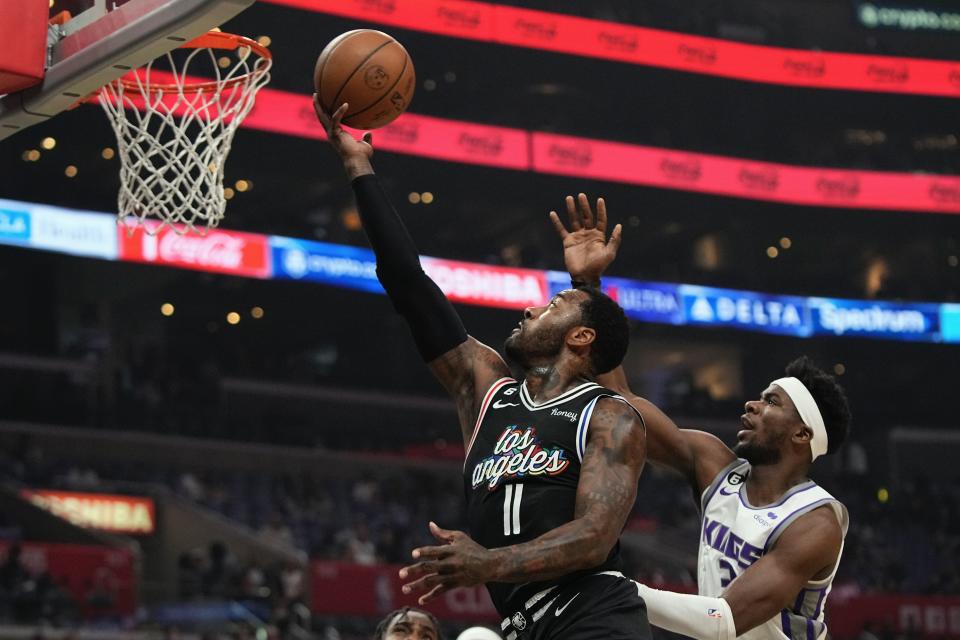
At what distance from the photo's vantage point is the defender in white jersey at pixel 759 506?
410cm

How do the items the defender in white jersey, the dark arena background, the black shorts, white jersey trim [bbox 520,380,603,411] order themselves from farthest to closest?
the dark arena background → the defender in white jersey → white jersey trim [bbox 520,380,603,411] → the black shorts

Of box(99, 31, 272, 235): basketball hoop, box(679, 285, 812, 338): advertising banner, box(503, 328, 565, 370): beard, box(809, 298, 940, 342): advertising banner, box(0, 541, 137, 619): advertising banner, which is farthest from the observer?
box(809, 298, 940, 342): advertising banner

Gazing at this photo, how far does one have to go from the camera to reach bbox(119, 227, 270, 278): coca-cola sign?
21.6m

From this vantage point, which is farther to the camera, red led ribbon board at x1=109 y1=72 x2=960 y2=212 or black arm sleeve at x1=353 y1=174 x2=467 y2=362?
red led ribbon board at x1=109 y1=72 x2=960 y2=212

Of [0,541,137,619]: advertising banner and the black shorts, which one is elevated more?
the black shorts

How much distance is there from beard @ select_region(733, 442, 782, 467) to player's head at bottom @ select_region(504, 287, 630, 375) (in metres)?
1.10

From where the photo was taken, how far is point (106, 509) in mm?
18406

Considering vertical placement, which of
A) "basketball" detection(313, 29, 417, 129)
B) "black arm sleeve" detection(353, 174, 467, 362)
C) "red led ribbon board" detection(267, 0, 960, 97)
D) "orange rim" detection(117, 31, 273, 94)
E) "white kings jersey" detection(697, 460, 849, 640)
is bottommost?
"white kings jersey" detection(697, 460, 849, 640)

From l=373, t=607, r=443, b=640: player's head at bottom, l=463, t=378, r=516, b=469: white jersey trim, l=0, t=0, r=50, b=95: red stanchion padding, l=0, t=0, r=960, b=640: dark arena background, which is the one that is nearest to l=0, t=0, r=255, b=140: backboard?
l=0, t=0, r=50, b=95: red stanchion padding

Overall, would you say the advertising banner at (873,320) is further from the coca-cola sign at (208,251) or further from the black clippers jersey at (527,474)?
the black clippers jersey at (527,474)

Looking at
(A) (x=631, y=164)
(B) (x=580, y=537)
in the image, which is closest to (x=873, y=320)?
(A) (x=631, y=164)

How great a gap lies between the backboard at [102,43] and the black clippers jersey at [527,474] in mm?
1702

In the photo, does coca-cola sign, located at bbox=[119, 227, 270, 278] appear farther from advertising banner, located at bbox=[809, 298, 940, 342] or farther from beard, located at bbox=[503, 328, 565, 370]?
beard, located at bbox=[503, 328, 565, 370]

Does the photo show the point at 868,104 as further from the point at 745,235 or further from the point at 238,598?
the point at 238,598
